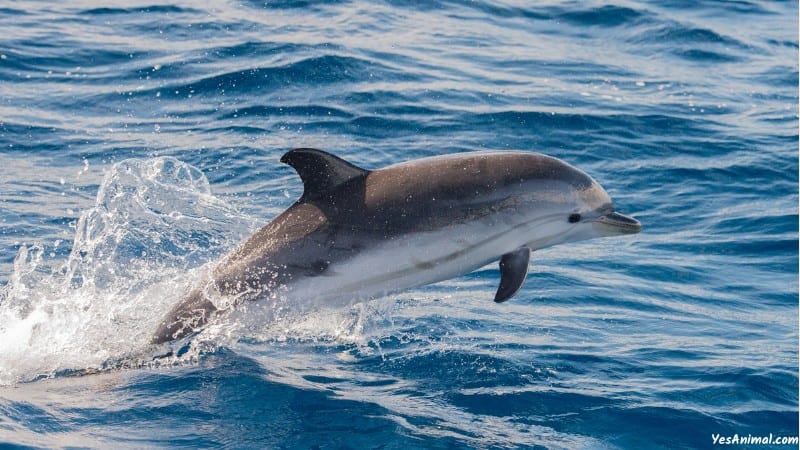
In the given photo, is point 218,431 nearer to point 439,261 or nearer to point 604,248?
point 439,261

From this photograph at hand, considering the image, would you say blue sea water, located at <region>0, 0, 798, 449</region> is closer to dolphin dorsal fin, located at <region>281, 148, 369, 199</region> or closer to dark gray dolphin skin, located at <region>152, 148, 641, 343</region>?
dark gray dolphin skin, located at <region>152, 148, 641, 343</region>

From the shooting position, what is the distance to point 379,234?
7.11 m

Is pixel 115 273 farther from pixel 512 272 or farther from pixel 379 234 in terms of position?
pixel 512 272

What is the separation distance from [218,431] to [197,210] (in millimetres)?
4186

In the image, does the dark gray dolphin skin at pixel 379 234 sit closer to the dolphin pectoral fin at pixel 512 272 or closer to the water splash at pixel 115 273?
the dolphin pectoral fin at pixel 512 272

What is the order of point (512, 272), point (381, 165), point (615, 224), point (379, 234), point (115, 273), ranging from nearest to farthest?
point (379, 234)
point (512, 272)
point (615, 224)
point (115, 273)
point (381, 165)

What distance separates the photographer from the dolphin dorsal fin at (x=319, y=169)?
23.1ft

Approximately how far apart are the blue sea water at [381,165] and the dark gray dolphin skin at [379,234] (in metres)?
0.31

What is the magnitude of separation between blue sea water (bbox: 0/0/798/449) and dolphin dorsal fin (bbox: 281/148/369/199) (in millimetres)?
852

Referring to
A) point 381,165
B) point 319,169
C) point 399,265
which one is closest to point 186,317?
point 319,169

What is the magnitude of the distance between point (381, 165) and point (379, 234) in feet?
18.7

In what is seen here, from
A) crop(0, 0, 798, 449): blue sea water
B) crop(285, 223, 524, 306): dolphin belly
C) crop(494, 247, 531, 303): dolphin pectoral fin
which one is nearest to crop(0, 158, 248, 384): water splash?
crop(0, 0, 798, 449): blue sea water

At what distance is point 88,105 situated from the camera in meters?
13.9

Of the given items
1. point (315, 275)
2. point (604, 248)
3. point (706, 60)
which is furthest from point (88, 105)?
point (706, 60)
